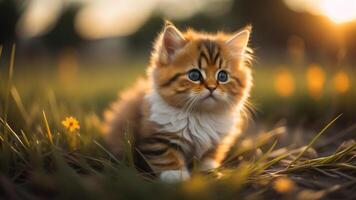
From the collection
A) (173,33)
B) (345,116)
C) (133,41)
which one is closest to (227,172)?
(173,33)

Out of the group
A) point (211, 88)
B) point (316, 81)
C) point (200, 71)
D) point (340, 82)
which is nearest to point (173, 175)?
point (211, 88)

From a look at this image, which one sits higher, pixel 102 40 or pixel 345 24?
pixel 102 40

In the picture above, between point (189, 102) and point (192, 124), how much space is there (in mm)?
161

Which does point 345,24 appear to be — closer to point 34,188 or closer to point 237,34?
point 237,34

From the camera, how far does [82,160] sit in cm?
257

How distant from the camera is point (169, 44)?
317 cm

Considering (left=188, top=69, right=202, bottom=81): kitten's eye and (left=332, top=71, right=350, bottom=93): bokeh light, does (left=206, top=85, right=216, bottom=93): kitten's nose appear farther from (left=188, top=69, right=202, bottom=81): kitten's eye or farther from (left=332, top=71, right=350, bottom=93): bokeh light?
(left=332, top=71, right=350, bottom=93): bokeh light

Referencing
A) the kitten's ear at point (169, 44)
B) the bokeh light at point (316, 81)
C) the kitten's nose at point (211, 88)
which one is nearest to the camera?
the kitten's nose at point (211, 88)

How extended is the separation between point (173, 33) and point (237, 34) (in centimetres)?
49

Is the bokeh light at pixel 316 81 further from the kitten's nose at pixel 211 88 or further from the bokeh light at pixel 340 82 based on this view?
the kitten's nose at pixel 211 88

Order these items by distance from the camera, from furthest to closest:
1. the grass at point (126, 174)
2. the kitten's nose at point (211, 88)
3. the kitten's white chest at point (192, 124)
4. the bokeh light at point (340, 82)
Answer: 1. the bokeh light at point (340, 82)
2. the kitten's white chest at point (192, 124)
3. the kitten's nose at point (211, 88)
4. the grass at point (126, 174)

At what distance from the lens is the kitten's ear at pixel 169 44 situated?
10.3 feet

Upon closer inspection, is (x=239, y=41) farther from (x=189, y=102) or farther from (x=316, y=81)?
(x=316, y=81)

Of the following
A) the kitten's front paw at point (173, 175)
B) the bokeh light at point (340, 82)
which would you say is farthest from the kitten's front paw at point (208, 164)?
the bokeh light at point (340, 82)
